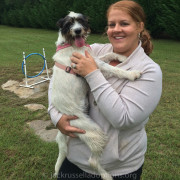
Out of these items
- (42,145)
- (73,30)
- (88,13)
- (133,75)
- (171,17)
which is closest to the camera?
(133,75)

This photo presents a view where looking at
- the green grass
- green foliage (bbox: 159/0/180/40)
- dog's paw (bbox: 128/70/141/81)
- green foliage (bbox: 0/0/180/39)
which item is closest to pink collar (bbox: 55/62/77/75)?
dog's paw (bbox: 128/70/141/81)

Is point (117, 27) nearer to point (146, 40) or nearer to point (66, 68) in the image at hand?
point (146, 40)

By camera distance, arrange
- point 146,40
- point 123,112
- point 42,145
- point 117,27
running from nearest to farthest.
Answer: point 123,112, point 117,27, point 146,40, point 42,145

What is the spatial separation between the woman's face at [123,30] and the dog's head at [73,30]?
0.58 meters

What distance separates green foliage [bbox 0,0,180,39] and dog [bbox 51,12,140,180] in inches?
325

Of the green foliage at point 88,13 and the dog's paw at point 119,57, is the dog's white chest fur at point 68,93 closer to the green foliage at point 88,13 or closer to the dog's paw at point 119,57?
the dog's paw at point 119,57

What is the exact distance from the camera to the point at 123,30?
1780 millimetres

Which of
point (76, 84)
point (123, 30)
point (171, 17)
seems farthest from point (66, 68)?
point (171, 17)

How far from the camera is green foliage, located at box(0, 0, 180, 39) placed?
17.2 meters

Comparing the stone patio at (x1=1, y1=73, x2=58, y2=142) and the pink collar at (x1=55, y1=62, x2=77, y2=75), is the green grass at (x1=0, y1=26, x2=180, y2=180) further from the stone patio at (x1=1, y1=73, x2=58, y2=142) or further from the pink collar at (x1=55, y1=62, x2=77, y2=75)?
the pink collar at (x1=55, y1=62, x2=77, y2=75)

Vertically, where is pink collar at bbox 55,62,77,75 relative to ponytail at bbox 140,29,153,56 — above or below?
below

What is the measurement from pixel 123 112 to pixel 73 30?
122 centimetres

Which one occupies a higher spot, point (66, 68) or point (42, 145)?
point (66, 68)

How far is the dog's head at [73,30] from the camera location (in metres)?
2.37
